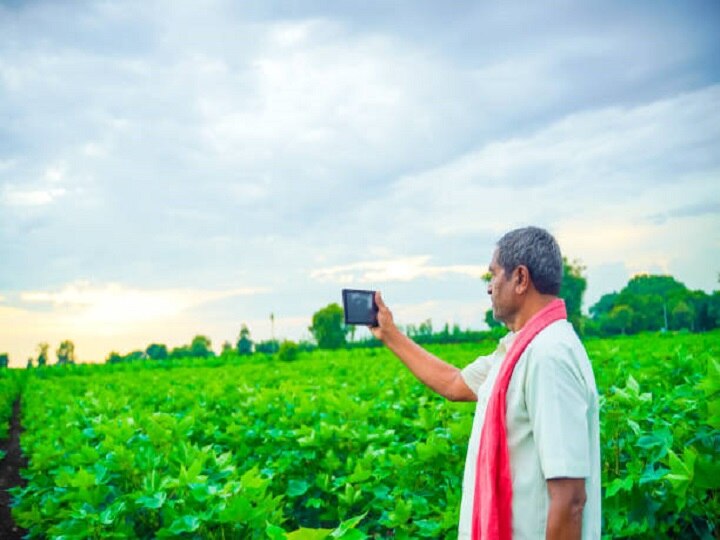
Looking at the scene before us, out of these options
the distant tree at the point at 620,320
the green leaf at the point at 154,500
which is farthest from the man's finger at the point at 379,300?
the distant tree at the point at 620,320

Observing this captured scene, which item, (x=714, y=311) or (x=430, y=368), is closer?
(x=430, y=368)

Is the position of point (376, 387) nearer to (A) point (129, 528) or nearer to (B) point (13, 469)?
(A) point (129, 528)

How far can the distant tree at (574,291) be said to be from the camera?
7312 cm

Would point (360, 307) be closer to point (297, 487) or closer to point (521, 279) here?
point (521, 279)

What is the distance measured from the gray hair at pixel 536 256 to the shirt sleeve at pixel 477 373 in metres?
0.70

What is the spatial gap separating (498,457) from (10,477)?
34.5 ft

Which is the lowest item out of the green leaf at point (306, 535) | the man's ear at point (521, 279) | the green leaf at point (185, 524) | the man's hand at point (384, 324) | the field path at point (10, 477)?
the field path at point (10, 477)

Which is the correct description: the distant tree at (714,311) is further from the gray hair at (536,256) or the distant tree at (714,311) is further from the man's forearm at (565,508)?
the man's forearm at (565,508)

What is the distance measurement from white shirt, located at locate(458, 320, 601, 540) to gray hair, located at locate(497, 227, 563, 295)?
18cm

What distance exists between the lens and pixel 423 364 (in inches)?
135

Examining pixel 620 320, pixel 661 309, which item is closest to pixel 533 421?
pixel 620 320

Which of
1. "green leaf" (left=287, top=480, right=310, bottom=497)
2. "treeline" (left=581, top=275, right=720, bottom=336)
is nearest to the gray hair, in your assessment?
"green leaf" (left=287, top=480, right=310, bottom=497)

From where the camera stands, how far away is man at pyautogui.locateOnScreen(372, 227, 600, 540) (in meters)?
2.09

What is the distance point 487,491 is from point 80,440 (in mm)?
3611
